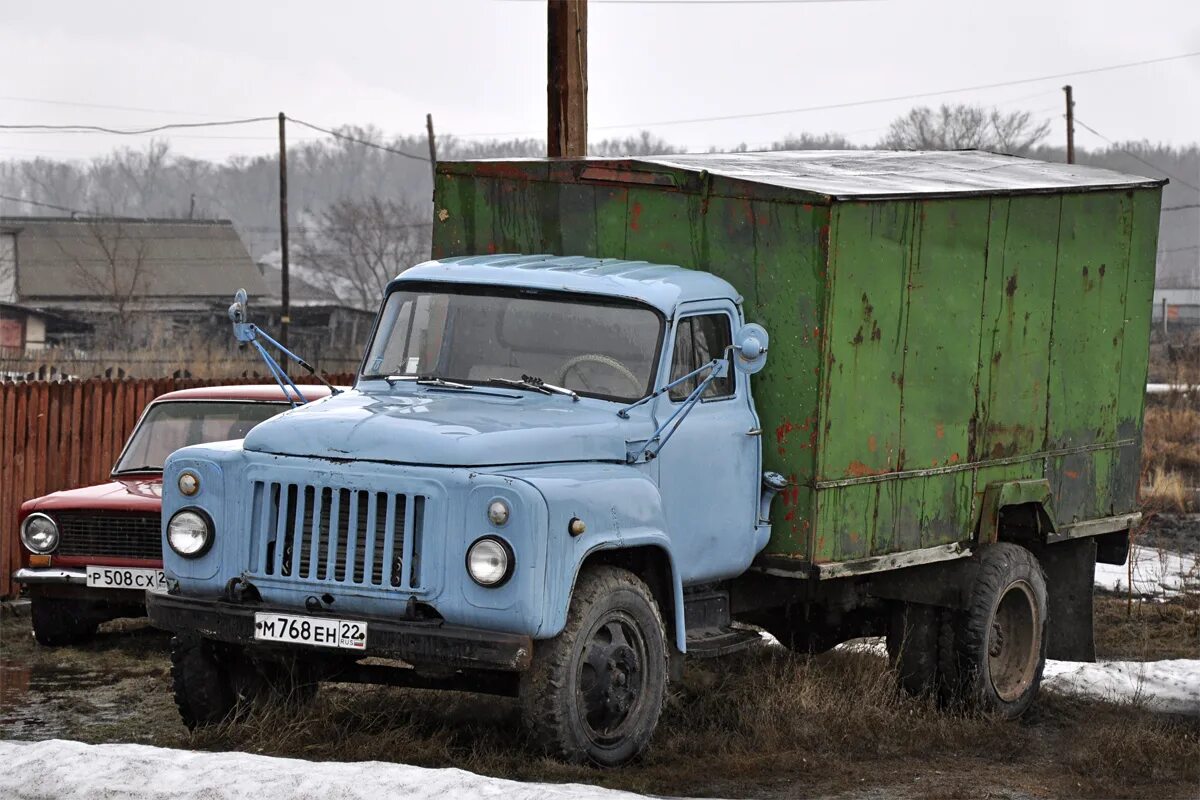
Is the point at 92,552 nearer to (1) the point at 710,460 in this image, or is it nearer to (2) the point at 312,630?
(2) the point at 312,630

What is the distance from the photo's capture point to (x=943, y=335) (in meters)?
9.45

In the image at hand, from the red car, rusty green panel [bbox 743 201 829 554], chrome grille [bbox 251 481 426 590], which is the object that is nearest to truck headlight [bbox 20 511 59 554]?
the red car

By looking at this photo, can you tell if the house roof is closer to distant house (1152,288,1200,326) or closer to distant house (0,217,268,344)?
distant house (0,217,268,344)

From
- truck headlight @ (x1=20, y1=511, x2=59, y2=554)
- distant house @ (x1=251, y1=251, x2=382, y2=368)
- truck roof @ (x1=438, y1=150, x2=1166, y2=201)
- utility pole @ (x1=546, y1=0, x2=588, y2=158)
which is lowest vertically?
distant house @ (x1=251, y1=251, x2=382, y2=368)

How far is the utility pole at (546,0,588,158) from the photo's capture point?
13.4m

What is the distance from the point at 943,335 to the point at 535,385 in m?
2.49

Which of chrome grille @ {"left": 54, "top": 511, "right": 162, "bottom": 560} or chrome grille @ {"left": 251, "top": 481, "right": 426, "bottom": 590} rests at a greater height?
chrome grille @ {"left": 251, "top": 481, "right": 426, "bottom": 590}

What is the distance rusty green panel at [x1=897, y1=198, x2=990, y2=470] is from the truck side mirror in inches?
56.7

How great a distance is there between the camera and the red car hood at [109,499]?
427 inches

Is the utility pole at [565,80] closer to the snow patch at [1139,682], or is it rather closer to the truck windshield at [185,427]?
the truck windshield at [185,427]

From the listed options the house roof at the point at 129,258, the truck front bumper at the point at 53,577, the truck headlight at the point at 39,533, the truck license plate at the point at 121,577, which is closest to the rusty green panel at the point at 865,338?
the truck license plate at the point at 121,577

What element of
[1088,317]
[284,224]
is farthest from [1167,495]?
[284,224]

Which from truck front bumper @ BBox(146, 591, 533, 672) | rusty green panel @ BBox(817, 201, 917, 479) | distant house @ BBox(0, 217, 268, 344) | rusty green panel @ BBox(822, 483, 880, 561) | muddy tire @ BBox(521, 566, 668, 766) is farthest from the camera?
distant house @ BBox(0, 217, 268, 344)

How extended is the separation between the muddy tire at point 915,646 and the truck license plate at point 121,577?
4.35 meters
